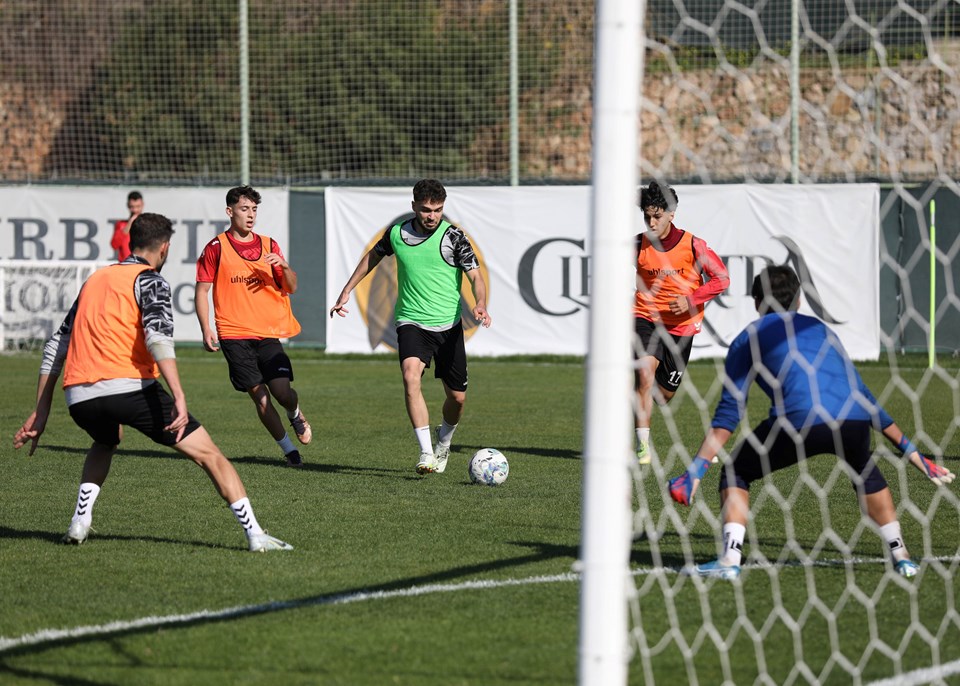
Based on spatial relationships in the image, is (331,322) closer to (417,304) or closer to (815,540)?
(417,304)

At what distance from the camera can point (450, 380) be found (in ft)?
31.9

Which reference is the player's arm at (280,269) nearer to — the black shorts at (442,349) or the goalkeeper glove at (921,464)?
the black shorts at (442,349)

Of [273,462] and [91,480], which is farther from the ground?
[91,480]

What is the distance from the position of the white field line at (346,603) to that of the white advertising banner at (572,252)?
1103 centimetres

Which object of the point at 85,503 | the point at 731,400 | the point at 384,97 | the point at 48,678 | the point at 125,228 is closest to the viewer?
the point at 48,678

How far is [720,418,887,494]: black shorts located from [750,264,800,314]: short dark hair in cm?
51

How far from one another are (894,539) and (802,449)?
0.65 m

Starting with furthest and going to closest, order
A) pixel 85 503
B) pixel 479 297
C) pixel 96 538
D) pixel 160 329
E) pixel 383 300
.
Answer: pixel 383 300 < pixel 479 297 < pixel 96 538 < pixel 85 503 < pixel 160 329

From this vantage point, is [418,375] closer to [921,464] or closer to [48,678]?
[921,464]

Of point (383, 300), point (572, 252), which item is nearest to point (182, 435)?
point (383, 300)

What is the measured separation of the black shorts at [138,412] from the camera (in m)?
6.49

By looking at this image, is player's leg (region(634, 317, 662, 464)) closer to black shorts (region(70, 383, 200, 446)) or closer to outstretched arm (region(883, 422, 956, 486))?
outstretched arm (region(883, 422, 956, 486))

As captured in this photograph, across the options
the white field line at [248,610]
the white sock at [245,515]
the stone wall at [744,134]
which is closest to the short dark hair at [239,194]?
the white sock at [245,515]

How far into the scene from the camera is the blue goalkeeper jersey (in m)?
5.83
